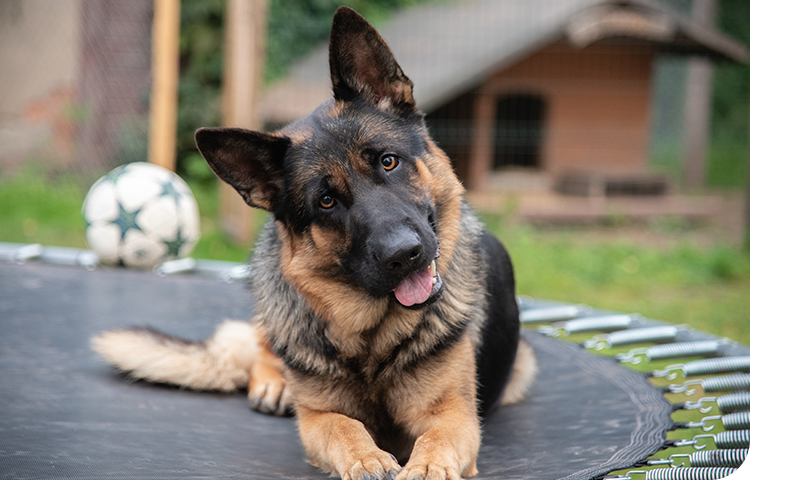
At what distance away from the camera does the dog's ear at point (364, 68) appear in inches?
95.6

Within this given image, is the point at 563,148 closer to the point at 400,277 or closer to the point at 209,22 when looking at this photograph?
the point at 209,22

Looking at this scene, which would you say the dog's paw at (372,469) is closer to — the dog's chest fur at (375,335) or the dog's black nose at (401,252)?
the dog's chest fur at (375,335)

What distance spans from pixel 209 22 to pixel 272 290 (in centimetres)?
692

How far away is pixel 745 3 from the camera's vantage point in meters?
11.0

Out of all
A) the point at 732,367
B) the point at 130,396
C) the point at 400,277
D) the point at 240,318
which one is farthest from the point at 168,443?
the point at 732,367

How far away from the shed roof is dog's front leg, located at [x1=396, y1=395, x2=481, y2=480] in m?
5.67

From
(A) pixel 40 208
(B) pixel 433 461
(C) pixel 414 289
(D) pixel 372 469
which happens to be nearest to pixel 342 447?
(D) pixel 372 469

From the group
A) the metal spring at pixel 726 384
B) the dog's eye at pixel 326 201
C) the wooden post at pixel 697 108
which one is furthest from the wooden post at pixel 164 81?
the wooden post at pixel 697 108

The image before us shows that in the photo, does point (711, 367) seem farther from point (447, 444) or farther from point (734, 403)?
point (447, 444)

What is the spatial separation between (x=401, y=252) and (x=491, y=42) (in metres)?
6.88

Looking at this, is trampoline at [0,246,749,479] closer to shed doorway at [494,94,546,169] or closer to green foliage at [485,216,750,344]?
green foliage at [485,216,750,344]

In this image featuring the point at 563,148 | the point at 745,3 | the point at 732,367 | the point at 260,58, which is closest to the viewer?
the point at 732,367

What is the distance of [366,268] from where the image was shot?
2.28m

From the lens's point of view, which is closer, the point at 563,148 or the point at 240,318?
the point at 240,318
